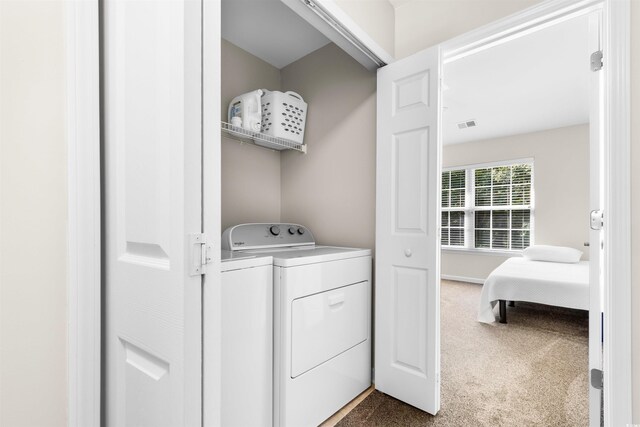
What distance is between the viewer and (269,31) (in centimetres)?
215

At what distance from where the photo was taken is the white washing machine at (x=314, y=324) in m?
1.49

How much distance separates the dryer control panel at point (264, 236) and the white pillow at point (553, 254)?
153 inches

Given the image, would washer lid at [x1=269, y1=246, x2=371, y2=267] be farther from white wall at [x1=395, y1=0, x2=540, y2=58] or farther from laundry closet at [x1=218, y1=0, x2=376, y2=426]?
white wall at [x1=395, y1=0, x2=540, y2=58]

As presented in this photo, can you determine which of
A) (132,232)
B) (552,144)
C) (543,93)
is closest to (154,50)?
(132,232)

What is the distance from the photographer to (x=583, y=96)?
11.8 ft

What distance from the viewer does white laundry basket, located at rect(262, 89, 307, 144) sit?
2133 mm

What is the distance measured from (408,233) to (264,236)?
91 cm

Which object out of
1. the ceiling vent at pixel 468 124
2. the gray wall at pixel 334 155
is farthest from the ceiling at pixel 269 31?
the ceiling vent at pixel 468 124

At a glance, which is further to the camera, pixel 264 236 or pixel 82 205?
pixel 264 236

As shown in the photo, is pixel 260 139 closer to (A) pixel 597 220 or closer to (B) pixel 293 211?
(B) pixel 293 211

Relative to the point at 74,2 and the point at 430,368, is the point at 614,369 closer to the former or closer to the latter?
the point at 430,368

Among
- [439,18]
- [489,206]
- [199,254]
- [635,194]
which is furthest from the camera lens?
[489,206]

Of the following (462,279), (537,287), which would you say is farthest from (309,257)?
(462,279)

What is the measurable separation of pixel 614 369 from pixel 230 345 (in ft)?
4.65
